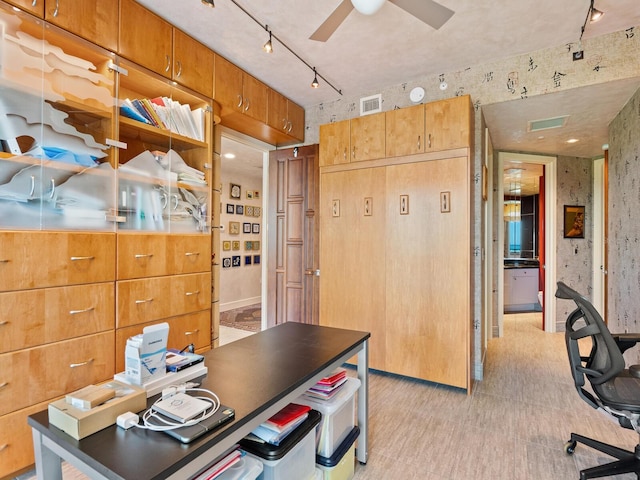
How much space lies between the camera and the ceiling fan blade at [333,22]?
205 centimetres

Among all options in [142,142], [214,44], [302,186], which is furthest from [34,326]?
[302,186]

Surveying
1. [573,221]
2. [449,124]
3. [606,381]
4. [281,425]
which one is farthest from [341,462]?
[573,221]

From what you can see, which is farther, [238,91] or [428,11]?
[238,91]

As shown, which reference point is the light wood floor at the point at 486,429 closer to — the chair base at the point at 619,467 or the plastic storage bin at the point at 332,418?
the chair base at the point at 619,467

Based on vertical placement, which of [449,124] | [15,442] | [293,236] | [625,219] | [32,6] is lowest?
[15,442]

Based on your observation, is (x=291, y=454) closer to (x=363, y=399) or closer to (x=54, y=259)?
(x=363, y=399)

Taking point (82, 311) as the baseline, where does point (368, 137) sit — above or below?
above

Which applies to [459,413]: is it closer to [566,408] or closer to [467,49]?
[566,408]

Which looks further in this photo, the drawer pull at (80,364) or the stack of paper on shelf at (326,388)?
the drawer pull at (80,364)

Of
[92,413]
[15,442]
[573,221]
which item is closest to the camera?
[92,413]

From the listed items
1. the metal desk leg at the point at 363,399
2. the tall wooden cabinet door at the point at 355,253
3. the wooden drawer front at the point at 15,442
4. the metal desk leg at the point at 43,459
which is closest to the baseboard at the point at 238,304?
the tall wooden cabinet door at the point at 355,253

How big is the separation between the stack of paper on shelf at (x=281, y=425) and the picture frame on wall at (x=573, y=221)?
16.6ft

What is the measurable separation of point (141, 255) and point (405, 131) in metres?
2.39

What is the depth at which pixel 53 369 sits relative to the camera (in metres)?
1.81
